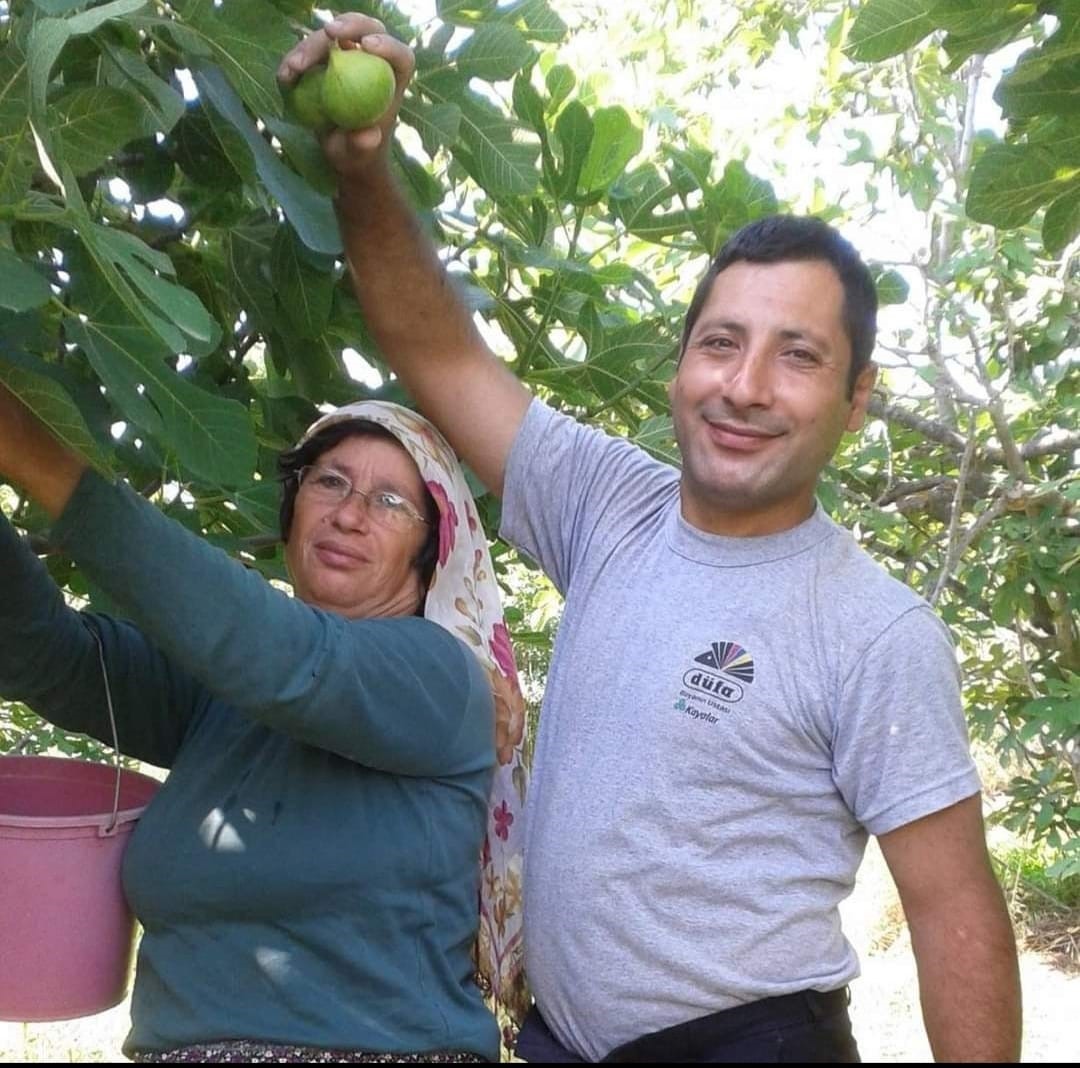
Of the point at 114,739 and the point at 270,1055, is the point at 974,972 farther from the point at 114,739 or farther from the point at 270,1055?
the point at 114,739

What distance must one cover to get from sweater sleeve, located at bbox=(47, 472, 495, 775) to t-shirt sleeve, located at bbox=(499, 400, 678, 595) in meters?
0.30

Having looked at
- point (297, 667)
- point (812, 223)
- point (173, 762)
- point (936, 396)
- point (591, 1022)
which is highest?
point (936, 396)

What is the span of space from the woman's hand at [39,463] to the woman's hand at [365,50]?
425 millimetres

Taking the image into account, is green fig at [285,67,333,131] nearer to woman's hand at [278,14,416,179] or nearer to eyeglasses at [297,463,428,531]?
woman's hand at [278,14,416,179]

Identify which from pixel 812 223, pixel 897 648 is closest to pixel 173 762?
pixel 897 648

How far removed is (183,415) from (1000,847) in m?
5.22

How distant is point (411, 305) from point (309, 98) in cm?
39

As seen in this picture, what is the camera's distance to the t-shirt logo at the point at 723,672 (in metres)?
1.53

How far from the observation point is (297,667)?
4.44 feet

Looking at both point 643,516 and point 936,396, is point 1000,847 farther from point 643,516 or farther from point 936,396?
point 643,516

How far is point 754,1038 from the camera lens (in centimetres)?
150

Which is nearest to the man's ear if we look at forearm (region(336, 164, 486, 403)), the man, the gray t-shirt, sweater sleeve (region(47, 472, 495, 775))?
the man

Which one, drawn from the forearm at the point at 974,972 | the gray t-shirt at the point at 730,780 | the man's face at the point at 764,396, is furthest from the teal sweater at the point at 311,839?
the forearm at the point at 974,972

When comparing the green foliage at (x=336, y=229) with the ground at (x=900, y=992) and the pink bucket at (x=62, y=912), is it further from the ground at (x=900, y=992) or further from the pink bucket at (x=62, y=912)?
the ground at (x=900, y=992)
